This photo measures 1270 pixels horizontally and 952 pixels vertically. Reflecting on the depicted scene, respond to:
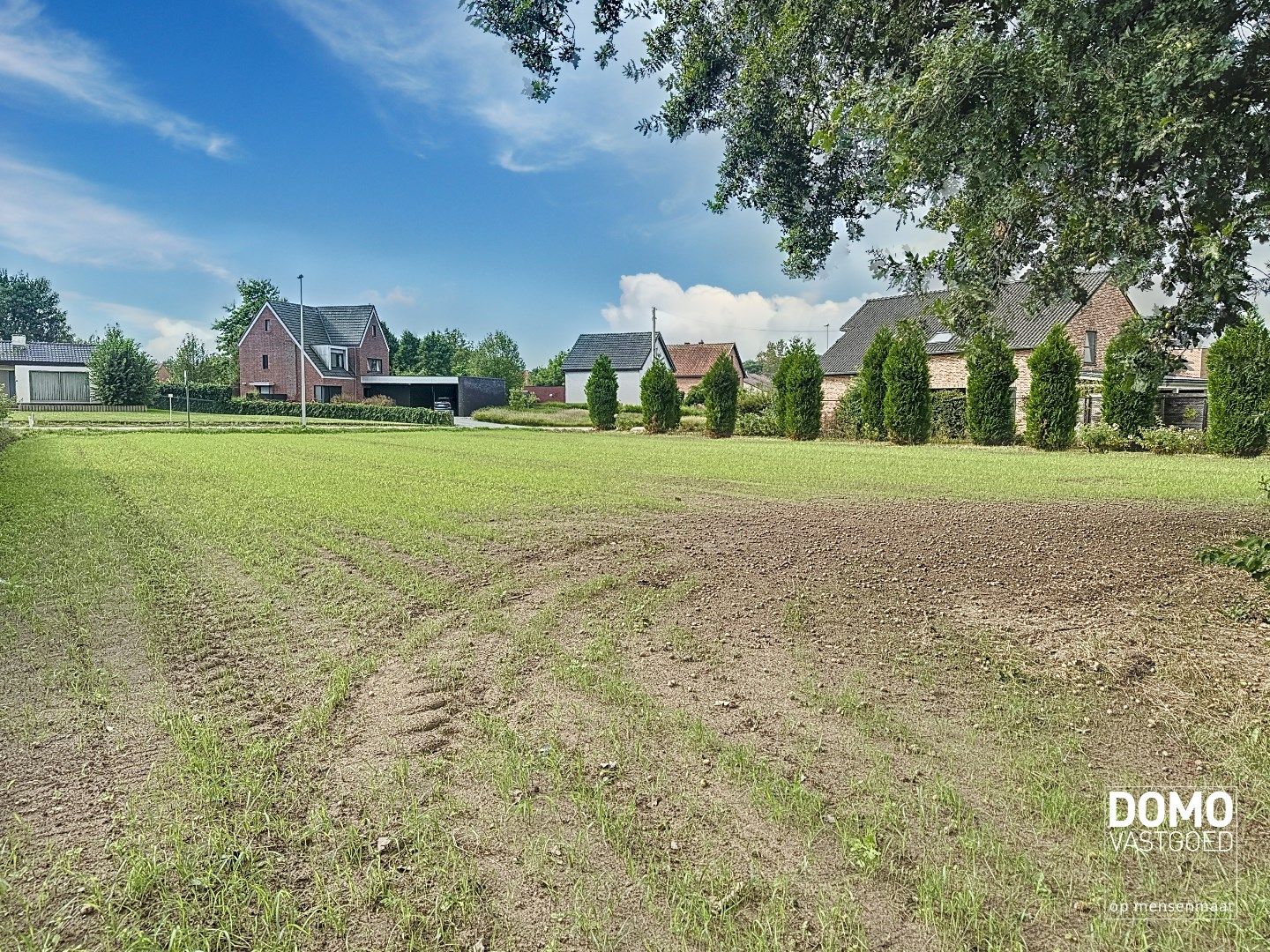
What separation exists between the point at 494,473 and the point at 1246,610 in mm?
9391

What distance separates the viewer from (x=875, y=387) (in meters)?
22.9

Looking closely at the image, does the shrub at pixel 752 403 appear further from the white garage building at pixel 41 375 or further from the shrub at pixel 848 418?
the white garage building at pixel 41 375

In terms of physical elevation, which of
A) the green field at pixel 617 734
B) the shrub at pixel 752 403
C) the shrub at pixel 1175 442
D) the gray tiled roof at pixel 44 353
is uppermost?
the gray tiled roof at pixel 44 353

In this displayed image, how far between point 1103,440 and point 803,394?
8.99m

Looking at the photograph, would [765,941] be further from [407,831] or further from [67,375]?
[67,375]

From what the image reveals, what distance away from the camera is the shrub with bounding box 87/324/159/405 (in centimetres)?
4238

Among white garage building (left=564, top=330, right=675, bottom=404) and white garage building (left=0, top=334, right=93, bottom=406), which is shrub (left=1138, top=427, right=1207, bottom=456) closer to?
white garage building (left=564, top=330, right=675, bottom=404)

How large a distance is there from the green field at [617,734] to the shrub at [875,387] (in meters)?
16.4

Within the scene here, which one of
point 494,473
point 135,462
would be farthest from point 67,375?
point 494,473

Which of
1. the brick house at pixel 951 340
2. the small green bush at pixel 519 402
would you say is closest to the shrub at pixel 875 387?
the brick house at pixel 951 340

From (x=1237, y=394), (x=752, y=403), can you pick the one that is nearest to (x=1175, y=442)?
(x=1237, y=394)

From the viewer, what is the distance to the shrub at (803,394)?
24.5 m

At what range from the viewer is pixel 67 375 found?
45.4 metres

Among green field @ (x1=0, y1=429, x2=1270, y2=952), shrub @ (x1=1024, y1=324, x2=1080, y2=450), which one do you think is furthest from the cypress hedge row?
green field @ (x1=0, y1=429, x2=1270, y2=952)
